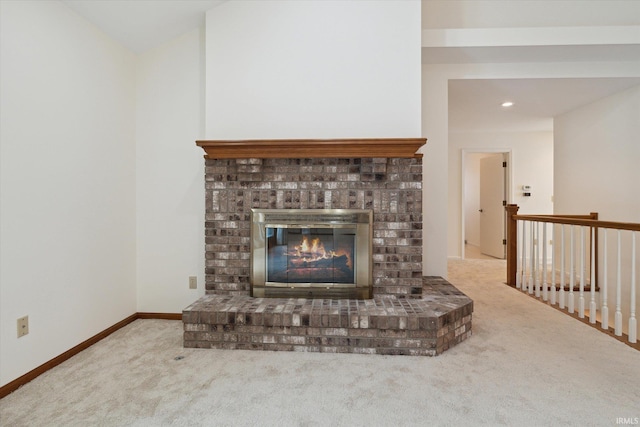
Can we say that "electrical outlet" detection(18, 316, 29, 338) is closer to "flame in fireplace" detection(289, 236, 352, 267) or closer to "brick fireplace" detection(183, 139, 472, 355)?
"brick fireplace" detection(183, 139, 472, 355)

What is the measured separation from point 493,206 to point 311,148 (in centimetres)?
530

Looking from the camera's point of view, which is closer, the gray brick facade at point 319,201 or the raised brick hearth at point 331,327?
the raised brick hearth at point 331,327

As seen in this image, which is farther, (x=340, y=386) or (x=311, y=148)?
(x=311, y=148)

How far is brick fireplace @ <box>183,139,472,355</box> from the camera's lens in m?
2.27

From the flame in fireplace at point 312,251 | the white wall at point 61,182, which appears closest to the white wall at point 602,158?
the flame in fireplace at point 312,251

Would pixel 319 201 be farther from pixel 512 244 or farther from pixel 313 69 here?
pixel 512 244

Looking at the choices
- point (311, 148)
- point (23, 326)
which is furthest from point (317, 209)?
point (23, 326)

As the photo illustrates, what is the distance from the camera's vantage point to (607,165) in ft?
13.2

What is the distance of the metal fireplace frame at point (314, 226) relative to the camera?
2590 millimetres

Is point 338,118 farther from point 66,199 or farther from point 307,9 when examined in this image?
point 66,199

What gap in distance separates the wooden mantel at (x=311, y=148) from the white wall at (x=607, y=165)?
10.4 feet

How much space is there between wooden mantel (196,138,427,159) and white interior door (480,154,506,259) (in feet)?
15.1

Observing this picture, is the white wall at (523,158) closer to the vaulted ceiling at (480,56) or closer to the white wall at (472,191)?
the vaulted ceiling at (480,56)

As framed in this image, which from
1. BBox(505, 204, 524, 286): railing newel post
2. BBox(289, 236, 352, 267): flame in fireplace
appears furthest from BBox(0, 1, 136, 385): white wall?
BBox(505, 204, 524, 286): railing newel post
